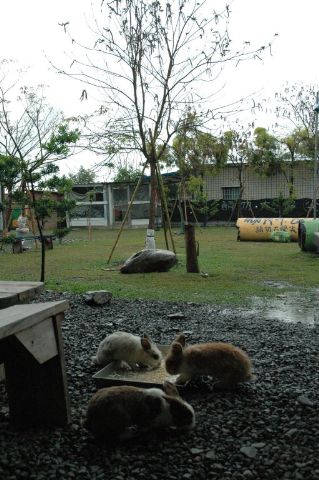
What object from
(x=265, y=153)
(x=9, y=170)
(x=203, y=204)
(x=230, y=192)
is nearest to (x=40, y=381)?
(x=9, y=170)

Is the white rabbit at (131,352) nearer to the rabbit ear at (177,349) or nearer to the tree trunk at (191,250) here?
the rabbit ear at (177,349)

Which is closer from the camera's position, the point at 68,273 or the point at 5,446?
the point at 5,446

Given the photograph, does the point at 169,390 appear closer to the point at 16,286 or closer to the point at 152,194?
the point at 16,286

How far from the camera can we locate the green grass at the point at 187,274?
7629mm

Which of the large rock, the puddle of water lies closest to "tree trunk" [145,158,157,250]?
the large rock

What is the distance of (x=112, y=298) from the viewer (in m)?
7.00

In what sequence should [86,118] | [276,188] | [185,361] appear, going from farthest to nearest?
[276,188], [86,118], [185,361]

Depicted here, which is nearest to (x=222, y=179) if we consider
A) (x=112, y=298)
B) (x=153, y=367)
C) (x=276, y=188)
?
(x=276, y=188)

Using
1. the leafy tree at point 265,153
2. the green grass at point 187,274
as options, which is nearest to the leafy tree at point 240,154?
the leafy tree at point 265,153

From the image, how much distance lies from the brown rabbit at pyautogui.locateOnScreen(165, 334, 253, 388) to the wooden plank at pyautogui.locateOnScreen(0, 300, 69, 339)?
919 millimetres

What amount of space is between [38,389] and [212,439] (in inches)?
39.0

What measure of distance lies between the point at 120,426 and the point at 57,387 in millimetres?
433

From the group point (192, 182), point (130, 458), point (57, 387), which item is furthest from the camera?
point (192, 182)

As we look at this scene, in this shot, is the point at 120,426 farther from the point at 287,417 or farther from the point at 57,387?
the point at 287,417
